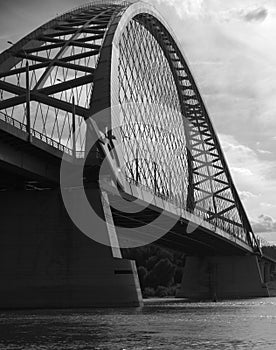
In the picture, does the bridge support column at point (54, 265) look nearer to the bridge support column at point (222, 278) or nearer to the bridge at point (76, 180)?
the bridge at point (76, 180)

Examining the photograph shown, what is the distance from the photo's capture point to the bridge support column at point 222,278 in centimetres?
10725

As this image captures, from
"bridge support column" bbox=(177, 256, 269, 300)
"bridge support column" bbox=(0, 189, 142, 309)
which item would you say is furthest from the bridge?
"bridge support column" bbox=(177, 256, 269, 300)

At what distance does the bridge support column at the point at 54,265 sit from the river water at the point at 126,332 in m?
3.38

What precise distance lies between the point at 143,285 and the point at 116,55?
264 ft

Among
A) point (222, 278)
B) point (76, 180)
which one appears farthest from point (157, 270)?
point (76, 180)

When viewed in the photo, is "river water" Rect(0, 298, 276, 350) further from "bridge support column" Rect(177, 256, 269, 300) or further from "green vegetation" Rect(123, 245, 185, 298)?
"green vegetation" Rect(123, 245, 185, 298)

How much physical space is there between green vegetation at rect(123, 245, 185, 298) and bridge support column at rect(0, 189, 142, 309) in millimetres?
68421

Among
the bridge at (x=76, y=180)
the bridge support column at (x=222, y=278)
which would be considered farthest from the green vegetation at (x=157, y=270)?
the bridge at (x=76, y=180)

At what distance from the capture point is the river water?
3042cm

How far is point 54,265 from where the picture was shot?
5475cm

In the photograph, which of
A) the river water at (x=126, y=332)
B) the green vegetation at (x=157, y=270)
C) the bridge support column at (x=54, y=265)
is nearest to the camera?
the river water at (x=126, y=332)

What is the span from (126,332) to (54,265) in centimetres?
1944

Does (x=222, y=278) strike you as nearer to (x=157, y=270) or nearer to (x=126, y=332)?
(x=157, y=270)

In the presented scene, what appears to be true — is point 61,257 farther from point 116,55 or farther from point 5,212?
point 116,55
